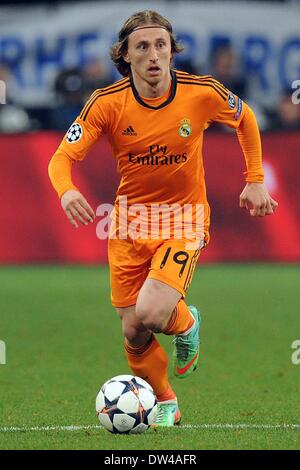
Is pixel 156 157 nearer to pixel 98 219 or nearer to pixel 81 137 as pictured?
pixel 81 137

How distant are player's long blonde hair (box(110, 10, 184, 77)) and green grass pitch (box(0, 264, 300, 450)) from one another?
2.11 m

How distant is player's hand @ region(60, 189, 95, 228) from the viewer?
21.9 ft

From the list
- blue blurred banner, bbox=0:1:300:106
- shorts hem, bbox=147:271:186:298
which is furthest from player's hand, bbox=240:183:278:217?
blue blurred banner, bbox=0:1:300:106

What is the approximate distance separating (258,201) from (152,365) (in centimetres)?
115

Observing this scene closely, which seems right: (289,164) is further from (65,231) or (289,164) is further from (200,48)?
(200,48)

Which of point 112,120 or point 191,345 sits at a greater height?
point 112,120

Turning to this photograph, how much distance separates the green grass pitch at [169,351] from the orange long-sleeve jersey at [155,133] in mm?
1325

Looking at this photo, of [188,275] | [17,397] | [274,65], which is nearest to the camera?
[188,275]

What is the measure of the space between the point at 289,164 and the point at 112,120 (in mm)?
8660

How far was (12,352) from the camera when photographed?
9.95 m

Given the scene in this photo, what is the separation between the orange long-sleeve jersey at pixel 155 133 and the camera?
7.29 m

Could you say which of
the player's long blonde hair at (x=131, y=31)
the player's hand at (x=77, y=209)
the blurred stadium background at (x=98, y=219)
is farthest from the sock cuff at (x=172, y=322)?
the player's long blonde hair at (x=131, y=31)

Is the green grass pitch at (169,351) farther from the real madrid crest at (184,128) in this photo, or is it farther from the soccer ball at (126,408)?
the real madrid crest at (184,128)

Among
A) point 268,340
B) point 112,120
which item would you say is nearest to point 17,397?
point 112,120
